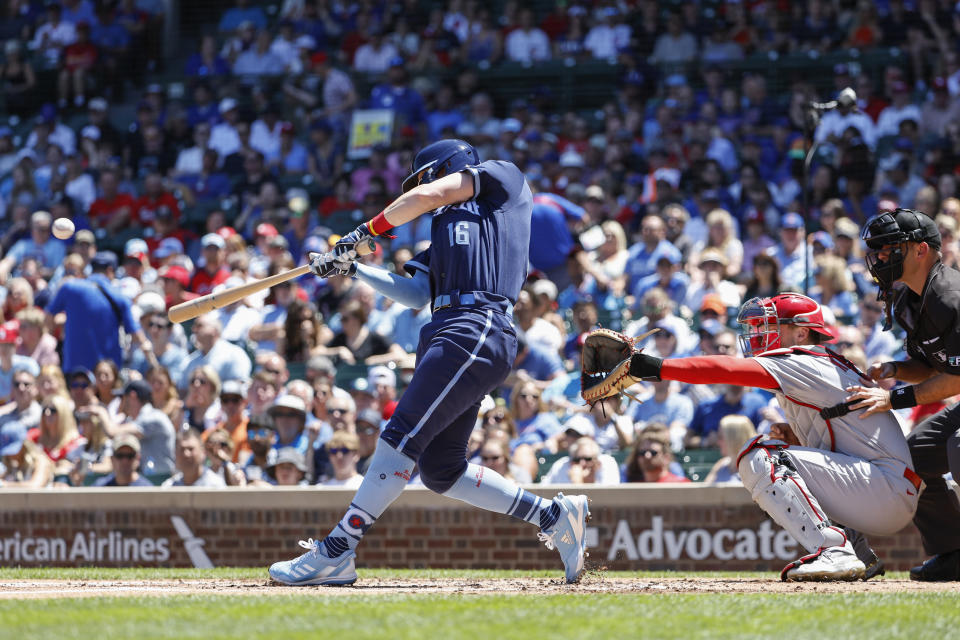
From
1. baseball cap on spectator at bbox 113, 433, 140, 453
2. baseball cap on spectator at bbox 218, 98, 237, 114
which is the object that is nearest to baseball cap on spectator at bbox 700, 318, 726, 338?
baseball cap on spectator at bbox 113, 433, 140, 453

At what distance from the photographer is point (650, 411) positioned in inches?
399

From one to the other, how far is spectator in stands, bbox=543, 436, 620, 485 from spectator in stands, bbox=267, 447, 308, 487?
1711 millimetres

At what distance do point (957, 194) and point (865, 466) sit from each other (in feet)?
25.0

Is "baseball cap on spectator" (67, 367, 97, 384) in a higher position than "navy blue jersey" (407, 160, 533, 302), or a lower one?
lower

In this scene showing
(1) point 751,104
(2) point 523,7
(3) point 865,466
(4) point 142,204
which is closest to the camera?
(3) point 865,466

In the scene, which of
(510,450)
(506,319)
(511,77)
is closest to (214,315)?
(510,450)

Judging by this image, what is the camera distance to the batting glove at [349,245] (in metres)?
5.81

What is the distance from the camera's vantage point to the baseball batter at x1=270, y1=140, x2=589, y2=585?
557cm

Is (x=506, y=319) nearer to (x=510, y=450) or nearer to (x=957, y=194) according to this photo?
(x=510, y=450)

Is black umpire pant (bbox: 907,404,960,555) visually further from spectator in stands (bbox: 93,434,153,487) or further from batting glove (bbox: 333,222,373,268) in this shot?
spectator in stands (bbox: 93,434,153,487)

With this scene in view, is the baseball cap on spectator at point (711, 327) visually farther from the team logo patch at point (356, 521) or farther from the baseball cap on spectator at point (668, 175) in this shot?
the team logo patch at point (356, 521)

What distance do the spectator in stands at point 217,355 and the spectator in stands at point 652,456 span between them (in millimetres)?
4036

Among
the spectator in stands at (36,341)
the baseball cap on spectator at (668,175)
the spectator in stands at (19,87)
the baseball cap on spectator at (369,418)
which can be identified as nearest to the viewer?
the baseball cap on spectator at (369,418)

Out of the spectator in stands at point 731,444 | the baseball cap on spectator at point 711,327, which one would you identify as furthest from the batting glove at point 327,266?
the baseball cap on spectator at point 711,327
